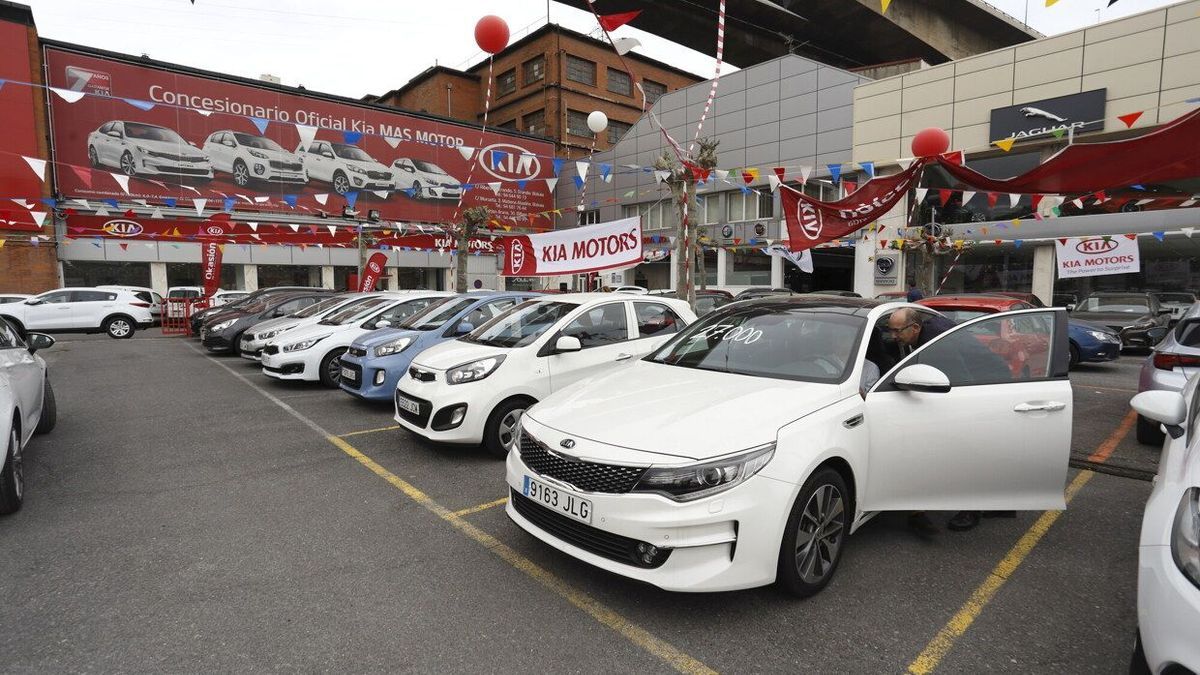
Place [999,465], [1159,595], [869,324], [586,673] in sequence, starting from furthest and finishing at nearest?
[869,324] → [999,465] → [586,673] → [1159,595]

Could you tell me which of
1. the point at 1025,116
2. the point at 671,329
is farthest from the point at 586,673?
the point at 1025,116

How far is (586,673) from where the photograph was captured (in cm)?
251

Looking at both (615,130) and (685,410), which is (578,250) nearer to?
(685,410)

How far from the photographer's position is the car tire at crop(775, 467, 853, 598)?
9.41 ft

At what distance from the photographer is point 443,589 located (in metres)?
3.17

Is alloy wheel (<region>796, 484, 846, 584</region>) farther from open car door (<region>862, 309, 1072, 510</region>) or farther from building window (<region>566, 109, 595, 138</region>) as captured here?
building window (<region>566, 109, 595, 138</region>)

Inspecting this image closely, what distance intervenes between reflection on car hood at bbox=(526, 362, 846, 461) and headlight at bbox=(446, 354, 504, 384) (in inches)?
70.4

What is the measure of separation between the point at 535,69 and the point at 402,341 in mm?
38934

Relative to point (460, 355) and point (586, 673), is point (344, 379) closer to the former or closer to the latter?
point (460, 355)

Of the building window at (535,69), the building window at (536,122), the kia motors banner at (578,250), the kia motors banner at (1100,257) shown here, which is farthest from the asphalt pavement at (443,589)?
the building window at (535,69)

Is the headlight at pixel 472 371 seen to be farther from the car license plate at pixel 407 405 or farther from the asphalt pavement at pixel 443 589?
the asphalt pavement at pixel 443 589

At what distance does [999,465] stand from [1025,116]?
22158 mm

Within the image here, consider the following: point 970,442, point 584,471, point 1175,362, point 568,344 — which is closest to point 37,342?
point 568,344

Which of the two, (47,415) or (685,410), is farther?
(47,415)
